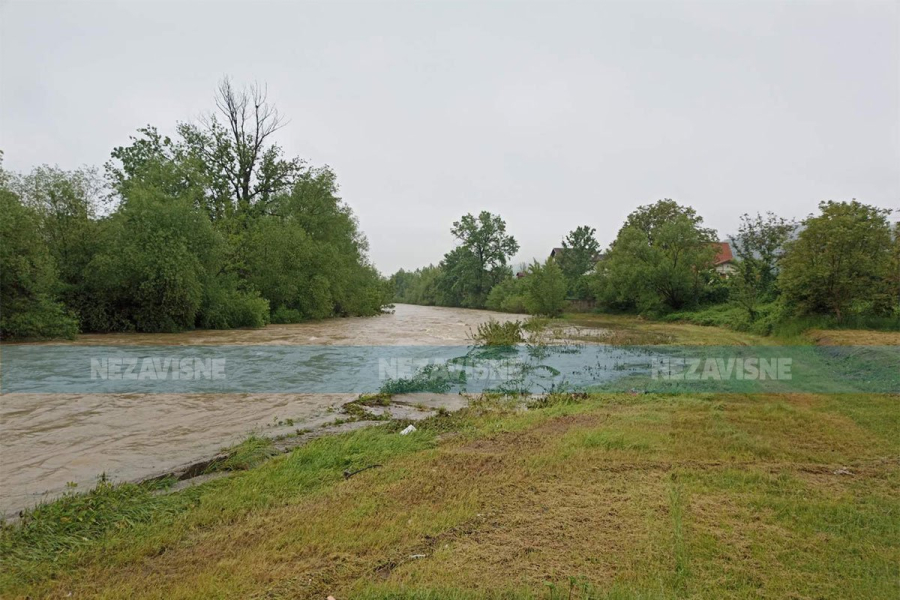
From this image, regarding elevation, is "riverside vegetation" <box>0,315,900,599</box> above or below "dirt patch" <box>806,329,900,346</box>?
below

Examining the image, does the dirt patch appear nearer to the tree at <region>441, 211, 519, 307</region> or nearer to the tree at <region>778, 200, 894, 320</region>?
the tree at <region>778, 200, 894, 320</region>

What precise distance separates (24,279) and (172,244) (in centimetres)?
544

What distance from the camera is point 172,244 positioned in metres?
19.8

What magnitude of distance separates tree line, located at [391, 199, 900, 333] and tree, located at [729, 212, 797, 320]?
75 millimetres

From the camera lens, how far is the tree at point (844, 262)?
53.1ft

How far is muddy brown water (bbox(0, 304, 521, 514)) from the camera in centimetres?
484

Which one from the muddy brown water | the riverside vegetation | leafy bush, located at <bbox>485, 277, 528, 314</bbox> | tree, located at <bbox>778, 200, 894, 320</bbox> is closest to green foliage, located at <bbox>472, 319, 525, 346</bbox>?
the muddy brown water

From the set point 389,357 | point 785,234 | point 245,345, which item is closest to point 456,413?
point 389,357

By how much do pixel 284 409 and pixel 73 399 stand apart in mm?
3987

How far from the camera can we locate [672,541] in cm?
335

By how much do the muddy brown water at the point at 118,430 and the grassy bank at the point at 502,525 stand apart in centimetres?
109

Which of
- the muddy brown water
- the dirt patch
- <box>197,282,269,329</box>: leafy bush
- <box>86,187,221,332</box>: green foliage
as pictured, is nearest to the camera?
the muddy brown water

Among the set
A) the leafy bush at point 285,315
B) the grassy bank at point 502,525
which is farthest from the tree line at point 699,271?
the leafy bush at point 285,315

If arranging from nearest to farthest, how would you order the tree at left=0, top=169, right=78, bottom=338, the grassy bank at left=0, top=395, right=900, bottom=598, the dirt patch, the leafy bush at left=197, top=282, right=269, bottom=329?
the grassy bank at left=0, top=395, right=900, bottom=598 → the dirt patch → the tree at left=0, top=169, right=78, bottom=338 → the leafy bush at left=197, top=282, right=269, bottom=329
